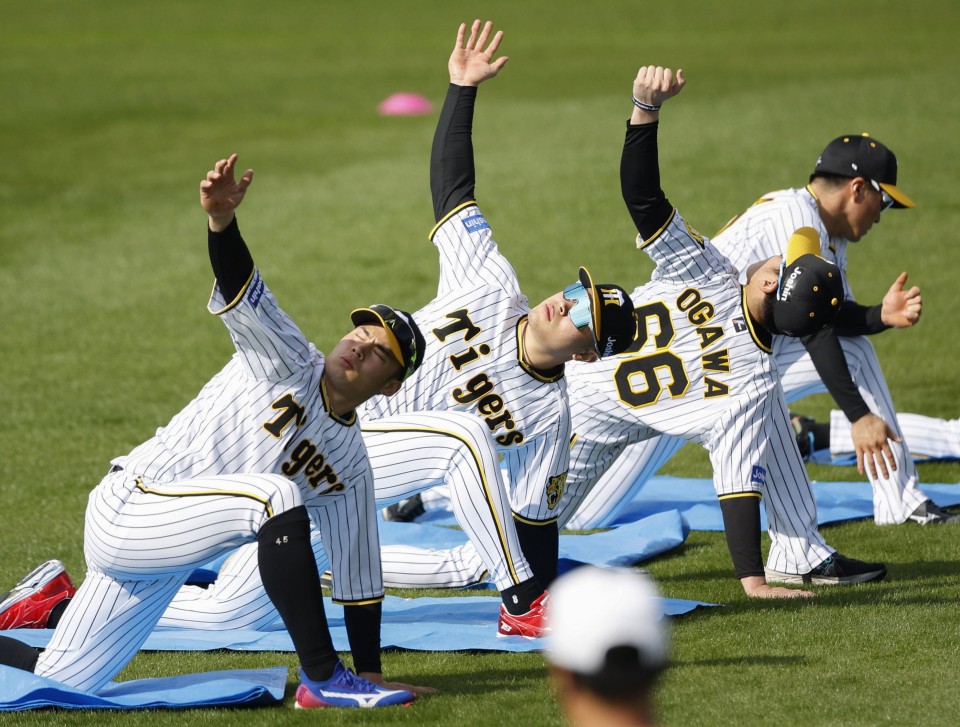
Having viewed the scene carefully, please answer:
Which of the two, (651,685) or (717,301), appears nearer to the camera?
(651,685)

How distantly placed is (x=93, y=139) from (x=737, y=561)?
1543 cm

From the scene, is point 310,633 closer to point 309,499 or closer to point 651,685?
point 309,499

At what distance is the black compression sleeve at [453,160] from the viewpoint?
5742 mm

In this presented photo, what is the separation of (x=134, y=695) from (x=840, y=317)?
3859 mm

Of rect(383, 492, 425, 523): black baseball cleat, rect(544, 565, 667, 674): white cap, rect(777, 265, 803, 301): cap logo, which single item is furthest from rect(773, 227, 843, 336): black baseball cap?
rect(544, 565, 667, 674): white cap

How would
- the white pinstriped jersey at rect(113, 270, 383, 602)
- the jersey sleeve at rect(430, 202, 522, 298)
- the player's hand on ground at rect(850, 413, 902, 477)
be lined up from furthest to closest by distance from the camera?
1. the player's hand on ground at rect(850, 413, 902, 477)
2. the jersey sleeve at rect(430, 202, 522, 298)
3. the white pinstriped jersey at rect(113, 270, 383, 602)

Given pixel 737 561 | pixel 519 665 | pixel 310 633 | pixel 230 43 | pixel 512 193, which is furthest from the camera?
pixel 230 43

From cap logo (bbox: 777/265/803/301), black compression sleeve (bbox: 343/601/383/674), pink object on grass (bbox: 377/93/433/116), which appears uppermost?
pink object on grass (bbox: 377/93/433/116)

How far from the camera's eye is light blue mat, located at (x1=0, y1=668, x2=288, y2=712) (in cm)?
436

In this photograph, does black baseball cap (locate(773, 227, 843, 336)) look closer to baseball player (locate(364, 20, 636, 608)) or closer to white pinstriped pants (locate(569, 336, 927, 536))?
baseball player (locate(364, 20, 636, 608))

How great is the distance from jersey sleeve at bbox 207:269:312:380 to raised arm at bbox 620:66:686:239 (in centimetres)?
170

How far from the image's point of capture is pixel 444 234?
224 inches

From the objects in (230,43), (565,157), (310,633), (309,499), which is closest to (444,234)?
(309,499)

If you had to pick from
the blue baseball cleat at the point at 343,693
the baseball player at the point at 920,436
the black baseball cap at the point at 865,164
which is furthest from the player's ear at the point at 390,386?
the baseball player at the point at 920,436
